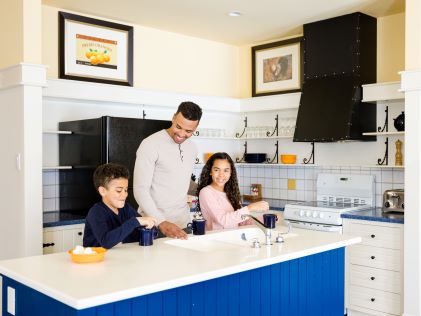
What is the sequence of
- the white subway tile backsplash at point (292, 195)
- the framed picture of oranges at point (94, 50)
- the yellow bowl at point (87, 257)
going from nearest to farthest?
the yellow bowl at point (87, 257)
the framed picture of oranges at point (94, 50)
the white subway tile backsplash at point (292, 195)

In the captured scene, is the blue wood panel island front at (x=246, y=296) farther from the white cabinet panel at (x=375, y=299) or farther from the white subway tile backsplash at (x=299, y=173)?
the white subway tile backsplash at (x=299, y=173)

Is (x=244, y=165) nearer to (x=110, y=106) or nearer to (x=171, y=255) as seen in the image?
(x=110, y=106)

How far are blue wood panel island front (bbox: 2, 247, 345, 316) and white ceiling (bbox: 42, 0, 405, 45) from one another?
2.57 meters

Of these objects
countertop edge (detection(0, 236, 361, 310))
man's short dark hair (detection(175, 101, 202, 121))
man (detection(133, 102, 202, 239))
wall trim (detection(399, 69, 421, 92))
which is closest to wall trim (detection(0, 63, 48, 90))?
man (detection(133, 102, 202, 239))

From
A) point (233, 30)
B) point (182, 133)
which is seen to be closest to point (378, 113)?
point (233, 30)

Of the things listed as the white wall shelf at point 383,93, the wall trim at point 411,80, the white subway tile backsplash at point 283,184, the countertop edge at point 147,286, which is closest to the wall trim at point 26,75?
the countertop edge at point 147,286

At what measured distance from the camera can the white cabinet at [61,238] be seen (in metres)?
4.16

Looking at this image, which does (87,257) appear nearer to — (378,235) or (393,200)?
(378,235)

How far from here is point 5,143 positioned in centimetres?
411

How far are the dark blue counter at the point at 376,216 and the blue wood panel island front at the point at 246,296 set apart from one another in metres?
1.41

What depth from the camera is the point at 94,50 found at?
5074 mm

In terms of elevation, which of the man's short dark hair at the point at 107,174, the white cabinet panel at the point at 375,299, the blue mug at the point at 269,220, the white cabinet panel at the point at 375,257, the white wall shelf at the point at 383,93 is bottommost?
the white cabinet panel at the point at 375,299

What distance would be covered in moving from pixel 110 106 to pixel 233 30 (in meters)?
1.59

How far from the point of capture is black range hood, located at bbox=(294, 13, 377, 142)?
4.98m
